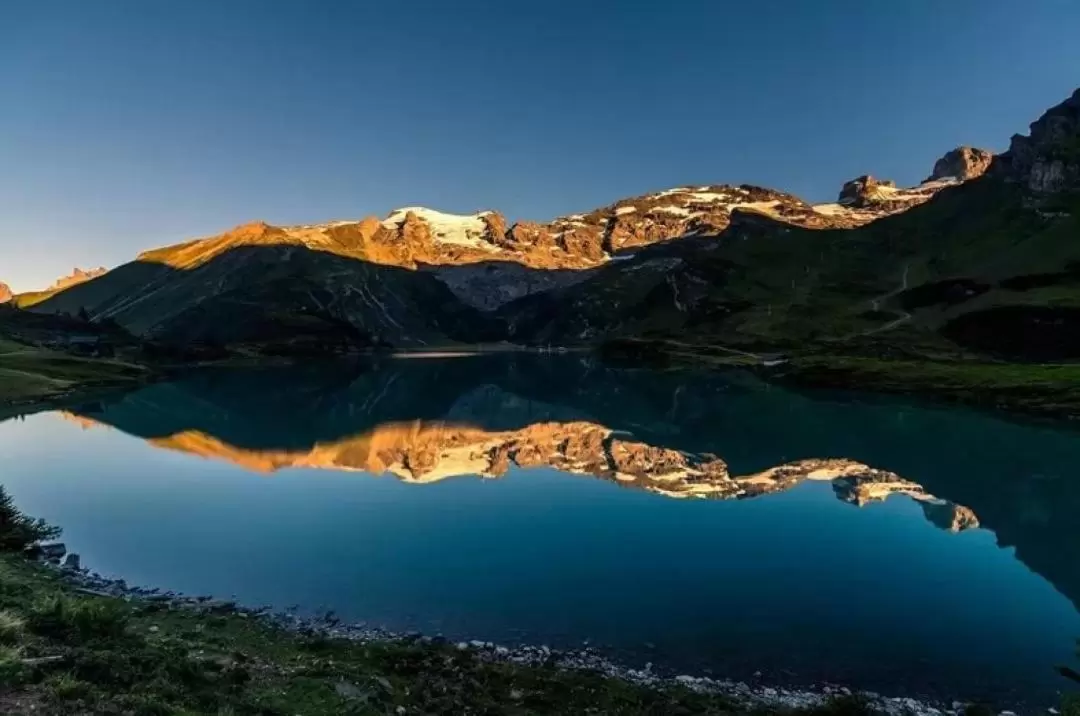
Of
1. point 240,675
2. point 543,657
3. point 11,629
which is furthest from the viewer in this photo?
point 543,657

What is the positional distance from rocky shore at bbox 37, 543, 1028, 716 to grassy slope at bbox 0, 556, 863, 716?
0.94m

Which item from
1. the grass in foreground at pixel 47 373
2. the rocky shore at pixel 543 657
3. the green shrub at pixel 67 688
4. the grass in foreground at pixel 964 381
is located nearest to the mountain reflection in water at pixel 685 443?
the grass in foreground at pixel 964 381

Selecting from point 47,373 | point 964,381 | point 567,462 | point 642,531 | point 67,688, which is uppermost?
point 47,373

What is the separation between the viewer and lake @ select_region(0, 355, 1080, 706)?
97.1 feet

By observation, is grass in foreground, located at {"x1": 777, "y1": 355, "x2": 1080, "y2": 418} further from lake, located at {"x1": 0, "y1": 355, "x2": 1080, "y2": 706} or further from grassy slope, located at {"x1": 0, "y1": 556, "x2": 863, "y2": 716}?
grassy slope, located at {"x1": 0, "y1": 556, "x2": 863, "y2": 716}

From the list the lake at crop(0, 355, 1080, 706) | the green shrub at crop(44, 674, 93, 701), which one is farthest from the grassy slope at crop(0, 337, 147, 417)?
the green shrub at crop(44, 674, 93, 701)

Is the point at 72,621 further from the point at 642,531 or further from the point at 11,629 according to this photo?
the point at 642,531

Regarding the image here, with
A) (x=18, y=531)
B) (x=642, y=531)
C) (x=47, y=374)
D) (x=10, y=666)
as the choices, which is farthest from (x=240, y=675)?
(x=47, y=374)

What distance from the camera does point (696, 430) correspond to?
101 metres

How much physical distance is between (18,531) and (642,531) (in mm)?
38789

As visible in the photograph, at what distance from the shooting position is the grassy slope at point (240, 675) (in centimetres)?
1482

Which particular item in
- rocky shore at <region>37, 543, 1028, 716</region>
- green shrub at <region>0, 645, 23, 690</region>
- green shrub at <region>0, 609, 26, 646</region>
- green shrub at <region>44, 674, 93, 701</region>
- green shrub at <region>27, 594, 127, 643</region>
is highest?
green shrub at <region>0, 645, 23, 690</region>

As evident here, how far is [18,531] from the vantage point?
3931 centimetres

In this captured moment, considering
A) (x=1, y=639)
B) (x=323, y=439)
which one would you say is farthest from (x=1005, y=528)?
(x=323, y=439)
